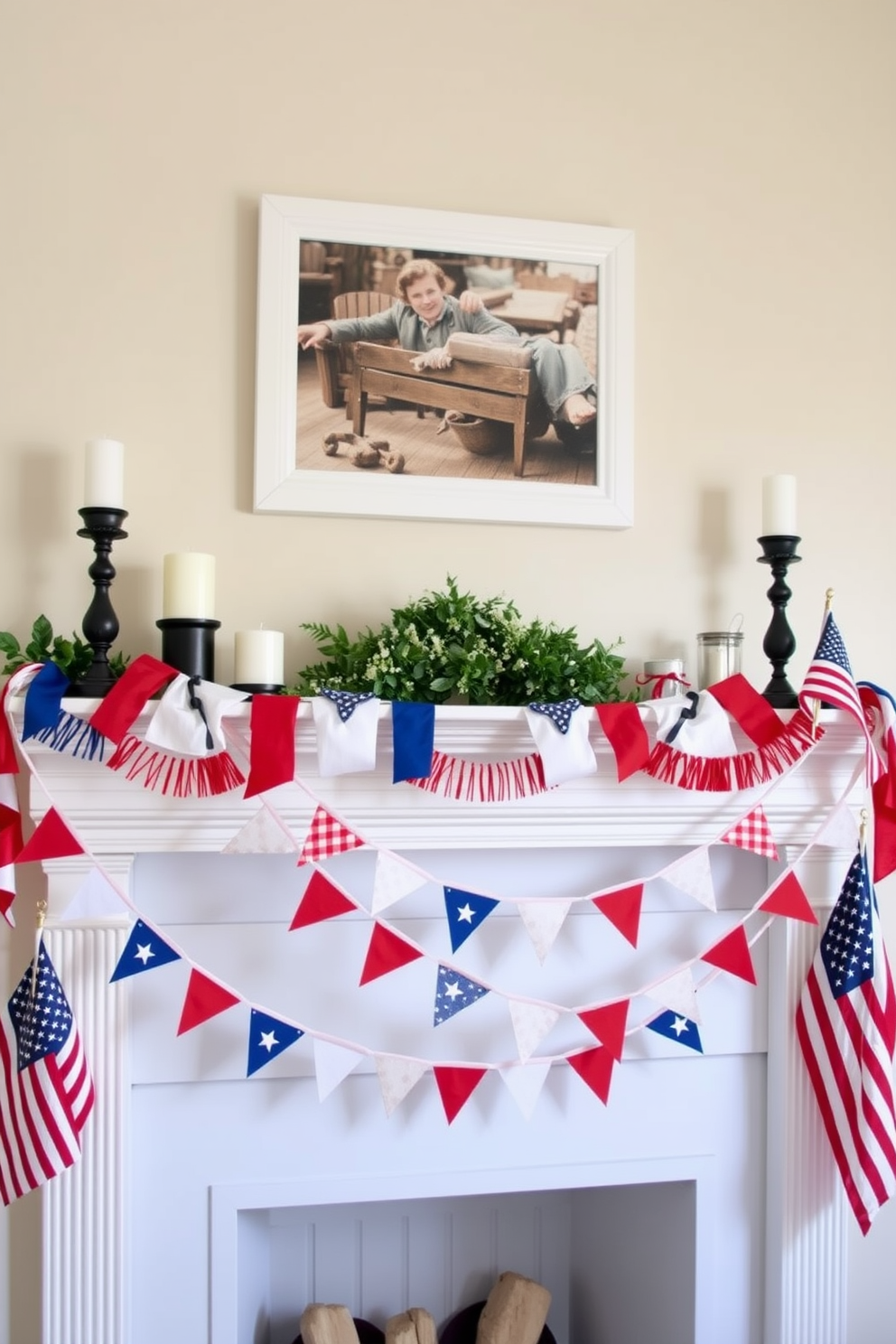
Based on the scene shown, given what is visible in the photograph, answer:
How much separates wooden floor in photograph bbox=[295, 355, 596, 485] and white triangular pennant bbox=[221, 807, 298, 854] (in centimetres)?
59

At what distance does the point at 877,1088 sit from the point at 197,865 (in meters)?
1.11

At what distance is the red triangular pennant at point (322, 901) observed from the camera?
1336 millimetres

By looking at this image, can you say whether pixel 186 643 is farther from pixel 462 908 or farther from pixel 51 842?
pixel 462 908

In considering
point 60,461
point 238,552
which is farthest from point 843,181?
point 60,461

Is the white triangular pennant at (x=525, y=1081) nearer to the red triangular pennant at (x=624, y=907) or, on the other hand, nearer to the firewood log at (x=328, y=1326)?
the red triangular pennant at (x=624, y=907)

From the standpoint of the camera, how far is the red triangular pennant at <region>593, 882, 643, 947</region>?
1406mm

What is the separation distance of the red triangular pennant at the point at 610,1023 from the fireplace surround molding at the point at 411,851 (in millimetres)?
166

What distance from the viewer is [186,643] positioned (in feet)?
4.65

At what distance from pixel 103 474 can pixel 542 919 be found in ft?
2.96

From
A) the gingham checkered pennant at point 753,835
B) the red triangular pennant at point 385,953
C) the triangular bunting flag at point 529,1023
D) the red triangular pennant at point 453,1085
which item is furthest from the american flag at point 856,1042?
the red triangular pennant at point 385,953

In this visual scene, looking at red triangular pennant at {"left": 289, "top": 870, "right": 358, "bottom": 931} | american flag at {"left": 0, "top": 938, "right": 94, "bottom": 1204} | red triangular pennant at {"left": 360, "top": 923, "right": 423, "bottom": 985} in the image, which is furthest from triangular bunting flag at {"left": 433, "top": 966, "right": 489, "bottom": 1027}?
american flag at {"left": 0, "top": 938, "right": 94, "bottom": 1204}

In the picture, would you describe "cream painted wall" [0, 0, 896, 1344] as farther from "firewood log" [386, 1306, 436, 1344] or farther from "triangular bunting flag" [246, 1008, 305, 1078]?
"firewood log" [386, 1306, 436, 1344]

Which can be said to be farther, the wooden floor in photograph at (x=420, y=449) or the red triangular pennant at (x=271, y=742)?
the wooden floor in photograph at (x=420, y=449)

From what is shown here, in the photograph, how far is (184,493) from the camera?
157cm
